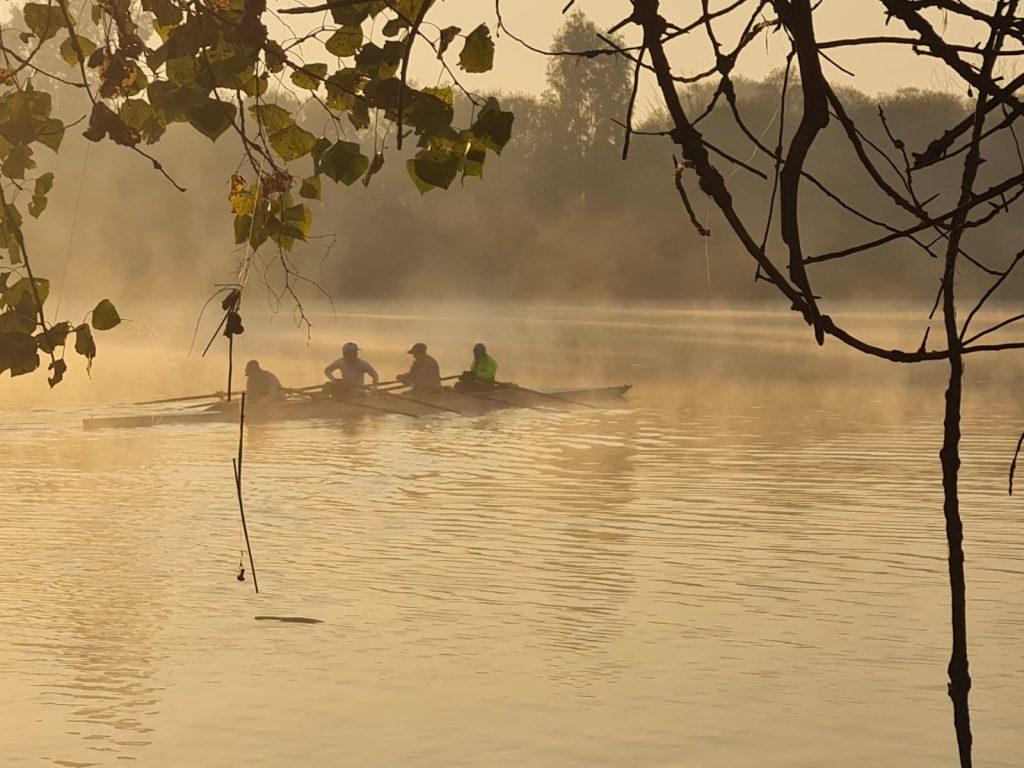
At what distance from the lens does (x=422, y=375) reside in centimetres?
2691

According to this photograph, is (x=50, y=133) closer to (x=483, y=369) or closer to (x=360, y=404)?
(x=360, y=404)

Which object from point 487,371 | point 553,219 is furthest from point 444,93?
point 553,219

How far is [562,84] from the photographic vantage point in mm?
77875

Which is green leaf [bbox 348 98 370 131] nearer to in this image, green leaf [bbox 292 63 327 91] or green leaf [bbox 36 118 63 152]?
green leaf [bbox 292 63 327 91]

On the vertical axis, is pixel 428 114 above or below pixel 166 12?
below

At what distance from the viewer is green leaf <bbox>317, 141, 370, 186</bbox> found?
3.22 metres

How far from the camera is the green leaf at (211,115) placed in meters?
3.24

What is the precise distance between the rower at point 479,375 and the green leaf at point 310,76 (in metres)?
23.3

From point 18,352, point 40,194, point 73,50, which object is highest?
point 73,50

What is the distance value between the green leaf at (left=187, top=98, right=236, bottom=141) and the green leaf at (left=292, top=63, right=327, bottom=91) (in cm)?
19

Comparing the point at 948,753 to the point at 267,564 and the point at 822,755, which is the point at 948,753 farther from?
the point at 267,564

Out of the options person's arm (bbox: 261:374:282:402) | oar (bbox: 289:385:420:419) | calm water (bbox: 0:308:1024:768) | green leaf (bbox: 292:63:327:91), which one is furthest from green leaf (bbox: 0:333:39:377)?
person's arm (bbox: 261:374:282:402)

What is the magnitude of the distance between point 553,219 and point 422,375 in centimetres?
4946

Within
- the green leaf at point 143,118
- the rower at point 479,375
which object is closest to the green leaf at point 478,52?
Result: the green leaf at point 143,118
